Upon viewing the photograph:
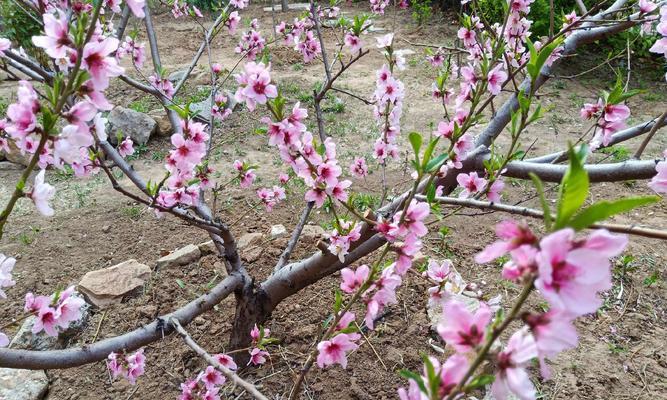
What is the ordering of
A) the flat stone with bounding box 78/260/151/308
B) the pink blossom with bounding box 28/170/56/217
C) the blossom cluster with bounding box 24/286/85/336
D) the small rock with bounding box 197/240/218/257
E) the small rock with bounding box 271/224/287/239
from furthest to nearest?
the small rock with bounding box 271/224/287/239 < the small rock with bounding box 197/240/218/257 < the flat stone with bounding box 78/260/151/308 < the blossom cluster with bounding box 24/286/85/336 < the pink blossom with bounding box 28/170/56/217

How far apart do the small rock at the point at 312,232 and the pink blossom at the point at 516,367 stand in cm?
250

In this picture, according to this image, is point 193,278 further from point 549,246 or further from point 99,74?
point 549,246

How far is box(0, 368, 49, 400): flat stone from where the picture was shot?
212 cm

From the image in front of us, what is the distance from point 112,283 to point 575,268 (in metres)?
2.77

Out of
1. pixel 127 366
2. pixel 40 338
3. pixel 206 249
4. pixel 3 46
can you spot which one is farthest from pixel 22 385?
pixel 3 46

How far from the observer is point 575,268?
518 millimetres

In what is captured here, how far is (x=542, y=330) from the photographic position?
535 mm

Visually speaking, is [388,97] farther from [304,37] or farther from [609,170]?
[304,37]

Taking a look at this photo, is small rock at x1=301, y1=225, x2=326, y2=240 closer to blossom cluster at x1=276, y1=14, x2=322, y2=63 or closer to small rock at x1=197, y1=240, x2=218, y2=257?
small rock at x1=197, y1=240, x2=218, y2=257

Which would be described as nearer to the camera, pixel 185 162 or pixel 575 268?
pixel 575 268

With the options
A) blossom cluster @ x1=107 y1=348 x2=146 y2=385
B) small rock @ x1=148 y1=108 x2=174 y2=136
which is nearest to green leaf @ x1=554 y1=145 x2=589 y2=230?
blossom cluster @ x1=107 y1=348 x2=146 y2=385

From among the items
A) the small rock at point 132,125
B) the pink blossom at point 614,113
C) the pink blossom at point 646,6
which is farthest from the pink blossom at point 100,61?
the small rock at point 132,125

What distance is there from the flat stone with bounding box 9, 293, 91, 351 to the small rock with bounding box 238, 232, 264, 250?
3.39ft

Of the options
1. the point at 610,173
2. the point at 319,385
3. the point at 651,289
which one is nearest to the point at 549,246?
the point at 610,173
